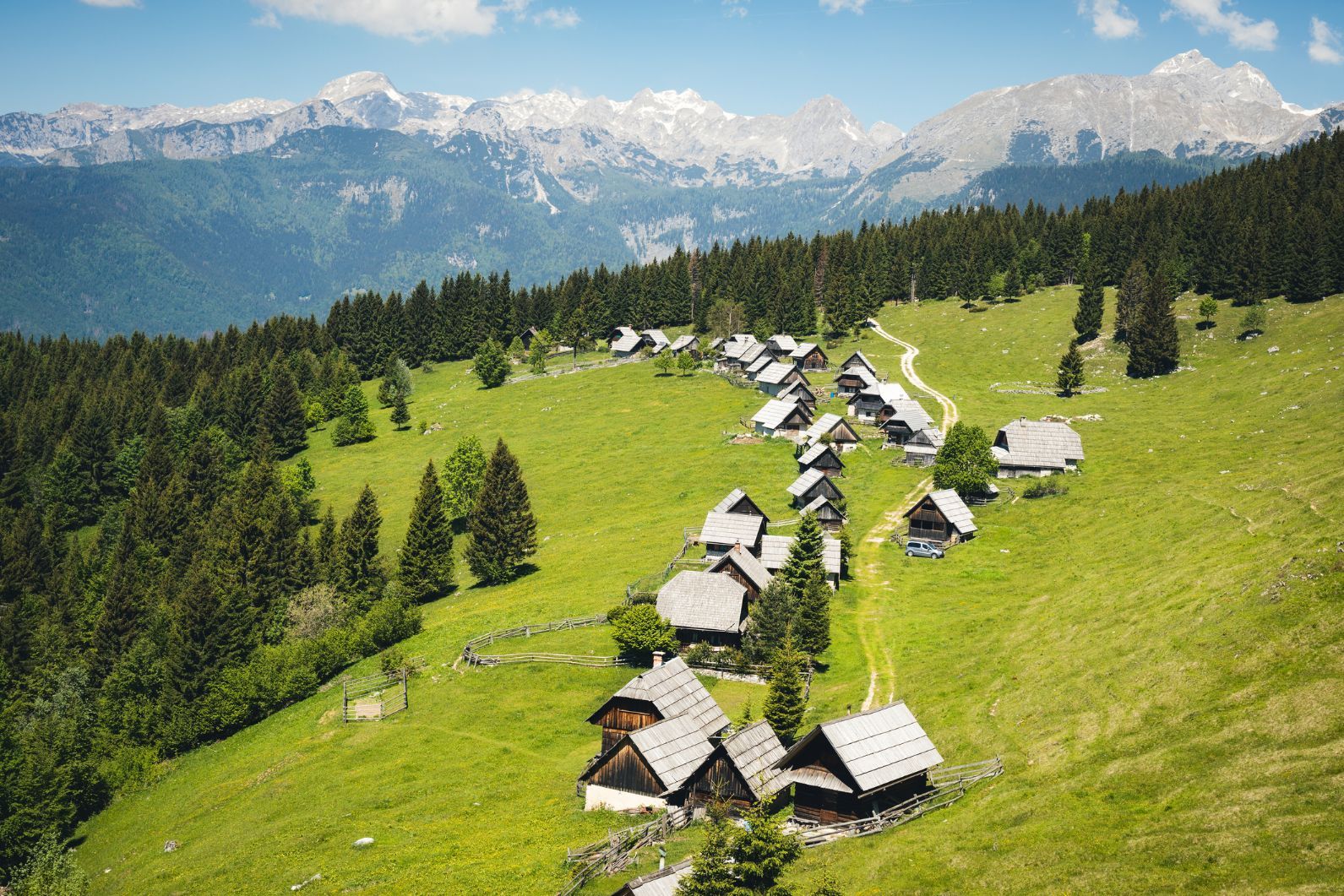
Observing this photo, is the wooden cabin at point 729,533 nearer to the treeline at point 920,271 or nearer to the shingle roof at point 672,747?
the shingle roof at point 672,747

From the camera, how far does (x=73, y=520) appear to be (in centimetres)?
13850

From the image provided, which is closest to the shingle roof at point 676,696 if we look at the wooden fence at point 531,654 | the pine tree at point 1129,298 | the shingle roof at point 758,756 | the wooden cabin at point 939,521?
the shingle roof at point 758,756

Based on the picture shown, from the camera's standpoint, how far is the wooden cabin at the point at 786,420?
→ 112 meters

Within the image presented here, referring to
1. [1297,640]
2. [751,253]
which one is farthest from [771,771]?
[751,253]

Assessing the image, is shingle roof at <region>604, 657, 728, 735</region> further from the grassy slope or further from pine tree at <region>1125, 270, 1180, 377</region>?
pine tree at <region>1125, 270, 1180, 377</region>

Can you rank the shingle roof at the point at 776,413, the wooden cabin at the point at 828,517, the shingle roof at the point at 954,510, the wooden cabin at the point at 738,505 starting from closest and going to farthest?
the shingle roof at the point at 954,510 → the wooden cabin at the point at 738,505 → the wooden cabin at the point at 828,517 → the shingle roof at the point at 776,413

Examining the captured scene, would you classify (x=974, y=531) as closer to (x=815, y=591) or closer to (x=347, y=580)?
(x=815, y=591)

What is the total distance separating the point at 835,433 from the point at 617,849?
74.4 meters

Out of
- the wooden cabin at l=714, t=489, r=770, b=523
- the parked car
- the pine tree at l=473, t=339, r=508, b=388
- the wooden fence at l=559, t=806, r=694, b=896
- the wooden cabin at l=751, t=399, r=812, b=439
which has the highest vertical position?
the pine tree at l=473, t=339, r=508, b=388

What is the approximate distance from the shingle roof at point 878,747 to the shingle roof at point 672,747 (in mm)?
5147

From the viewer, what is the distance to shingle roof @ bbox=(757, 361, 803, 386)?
133 metres

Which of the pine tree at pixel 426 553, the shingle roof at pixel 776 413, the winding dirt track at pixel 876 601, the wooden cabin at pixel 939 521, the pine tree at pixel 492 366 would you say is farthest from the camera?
the pine tree at pixel 492 366

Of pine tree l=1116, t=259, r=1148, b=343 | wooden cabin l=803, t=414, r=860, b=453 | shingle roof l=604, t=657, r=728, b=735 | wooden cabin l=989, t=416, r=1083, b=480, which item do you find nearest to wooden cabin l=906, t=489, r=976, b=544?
wooden cabin l=989, t=416, r=1083, b=480

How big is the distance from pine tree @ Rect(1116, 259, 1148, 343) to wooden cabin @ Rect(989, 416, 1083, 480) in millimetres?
50830
